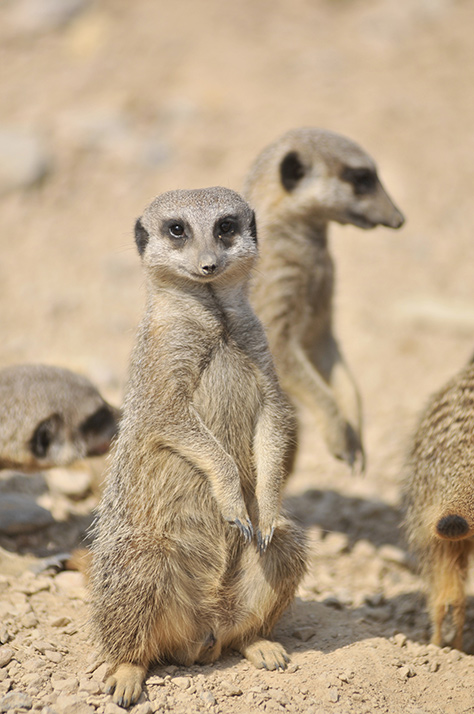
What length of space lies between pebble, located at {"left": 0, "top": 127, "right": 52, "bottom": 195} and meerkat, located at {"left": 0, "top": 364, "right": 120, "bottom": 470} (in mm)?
3034

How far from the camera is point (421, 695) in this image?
2.56 m

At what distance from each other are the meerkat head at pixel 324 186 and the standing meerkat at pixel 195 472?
1.30 m

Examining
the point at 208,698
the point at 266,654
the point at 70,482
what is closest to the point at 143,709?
the point at 208,698

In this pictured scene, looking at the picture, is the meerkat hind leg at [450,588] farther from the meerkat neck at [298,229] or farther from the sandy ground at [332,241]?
the meerkat neck at [298,229]

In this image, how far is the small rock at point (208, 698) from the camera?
7.70 ft

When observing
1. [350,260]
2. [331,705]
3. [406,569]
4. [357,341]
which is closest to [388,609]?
[406,569]

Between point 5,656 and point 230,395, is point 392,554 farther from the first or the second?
point 5,656

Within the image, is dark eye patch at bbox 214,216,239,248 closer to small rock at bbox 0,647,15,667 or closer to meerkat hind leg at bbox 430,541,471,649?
meerkat hind leg at bbox 430,541,471,649

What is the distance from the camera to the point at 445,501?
9.16ft

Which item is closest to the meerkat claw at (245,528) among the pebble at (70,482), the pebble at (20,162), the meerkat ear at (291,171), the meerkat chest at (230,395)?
the meerkat chest at (230,395)

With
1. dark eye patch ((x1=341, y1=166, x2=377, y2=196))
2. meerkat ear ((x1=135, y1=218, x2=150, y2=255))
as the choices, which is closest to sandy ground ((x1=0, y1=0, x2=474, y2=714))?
dark eye patch ((x1=341, y1=166, x2=377, y2=196))

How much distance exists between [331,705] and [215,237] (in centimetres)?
145

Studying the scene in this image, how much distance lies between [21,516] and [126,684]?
1415 mm

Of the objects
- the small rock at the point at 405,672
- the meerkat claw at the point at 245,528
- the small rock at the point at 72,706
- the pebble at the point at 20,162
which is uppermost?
the pebble at the point at 20,162
